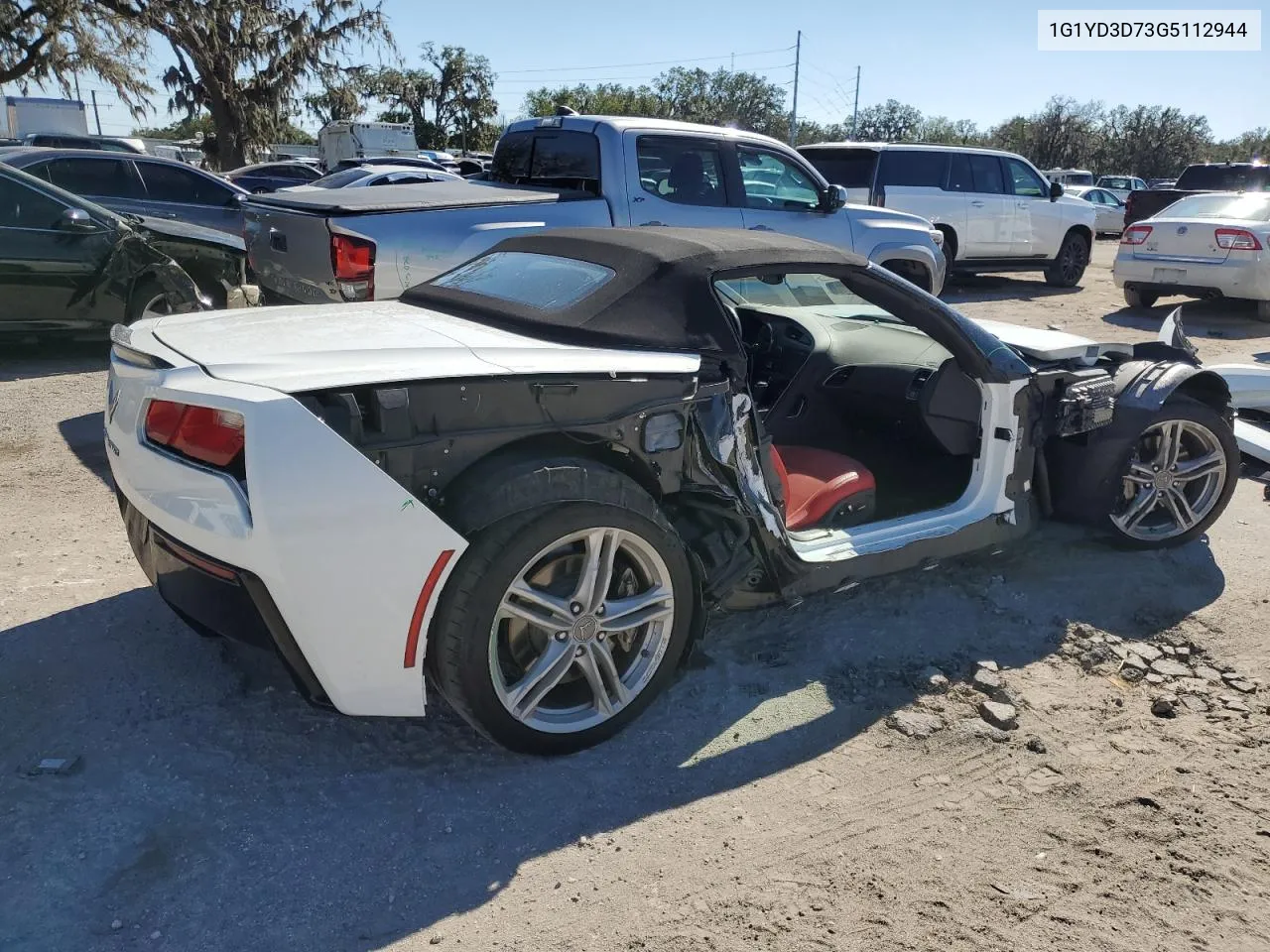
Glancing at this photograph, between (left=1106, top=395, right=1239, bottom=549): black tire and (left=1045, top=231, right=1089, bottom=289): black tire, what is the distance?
439 inches

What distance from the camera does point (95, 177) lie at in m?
9.80


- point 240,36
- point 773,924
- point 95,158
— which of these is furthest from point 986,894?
point 240,36

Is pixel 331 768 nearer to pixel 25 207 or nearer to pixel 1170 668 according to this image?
pixel 1170 668

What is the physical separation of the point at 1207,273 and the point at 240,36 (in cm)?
2630

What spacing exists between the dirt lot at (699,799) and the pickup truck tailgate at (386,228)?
2589 millimetres

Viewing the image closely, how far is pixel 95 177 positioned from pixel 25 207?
2654 millimetres

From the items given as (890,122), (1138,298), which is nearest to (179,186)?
(1138,298)

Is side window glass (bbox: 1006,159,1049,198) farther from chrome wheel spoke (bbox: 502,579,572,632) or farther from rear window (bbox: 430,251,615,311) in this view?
chrome wheel spoke (bbox: 502,579,572,632)

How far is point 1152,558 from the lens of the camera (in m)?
4.40

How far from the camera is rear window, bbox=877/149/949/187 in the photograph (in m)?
12.7

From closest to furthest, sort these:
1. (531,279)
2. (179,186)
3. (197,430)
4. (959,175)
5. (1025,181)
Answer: (197,430), (531,279), (179,186), (959,175), (1025,181)

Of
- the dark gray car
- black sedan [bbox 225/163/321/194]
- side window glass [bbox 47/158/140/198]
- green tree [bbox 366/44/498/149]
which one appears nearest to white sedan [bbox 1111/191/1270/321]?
the dark gray car

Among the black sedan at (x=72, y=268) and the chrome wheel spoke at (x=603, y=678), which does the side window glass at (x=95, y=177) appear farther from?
the chrome wheel spoke at (x=603, y=678)

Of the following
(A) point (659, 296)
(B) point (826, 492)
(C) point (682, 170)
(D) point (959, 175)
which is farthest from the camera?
(D) point (959, 175)
